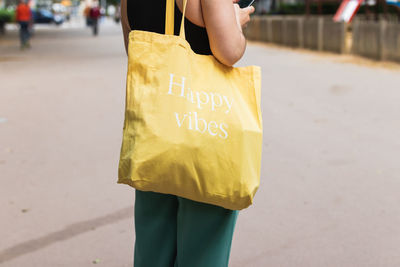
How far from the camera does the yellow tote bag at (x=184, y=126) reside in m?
1.71

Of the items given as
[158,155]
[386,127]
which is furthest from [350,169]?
[158,155]

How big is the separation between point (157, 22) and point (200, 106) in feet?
1.08

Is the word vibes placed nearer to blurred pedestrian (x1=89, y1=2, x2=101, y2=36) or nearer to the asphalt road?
the asphalt road

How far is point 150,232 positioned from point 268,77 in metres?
9.64

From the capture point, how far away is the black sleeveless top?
1.80 metres

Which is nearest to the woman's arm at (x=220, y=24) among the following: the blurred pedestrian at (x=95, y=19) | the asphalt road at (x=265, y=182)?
the asphalt road at (x=265, y=182)

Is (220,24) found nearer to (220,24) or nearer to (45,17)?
(220,24)

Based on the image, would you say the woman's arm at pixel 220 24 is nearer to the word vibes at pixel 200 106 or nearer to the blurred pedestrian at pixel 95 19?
the word vibes at pixel 200 106

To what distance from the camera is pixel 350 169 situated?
5.07 m

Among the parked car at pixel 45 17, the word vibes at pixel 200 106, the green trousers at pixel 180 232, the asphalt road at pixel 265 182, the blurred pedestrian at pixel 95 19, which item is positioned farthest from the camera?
the parked car at pixel 45 17

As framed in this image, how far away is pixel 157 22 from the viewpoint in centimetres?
186

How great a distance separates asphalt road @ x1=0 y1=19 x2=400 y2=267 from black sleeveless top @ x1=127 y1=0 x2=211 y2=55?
175cm

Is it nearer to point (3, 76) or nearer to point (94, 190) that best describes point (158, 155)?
point (94, 190)

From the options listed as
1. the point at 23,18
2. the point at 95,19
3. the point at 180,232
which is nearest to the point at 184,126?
the point at 180,232
